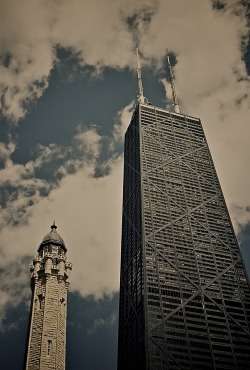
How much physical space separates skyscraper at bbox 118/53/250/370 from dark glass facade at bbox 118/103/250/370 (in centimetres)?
26

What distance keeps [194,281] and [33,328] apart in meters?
73.1

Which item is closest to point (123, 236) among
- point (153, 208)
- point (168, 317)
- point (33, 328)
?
point (153, 208)

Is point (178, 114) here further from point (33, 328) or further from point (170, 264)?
point (33, 328)

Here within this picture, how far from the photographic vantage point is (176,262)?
12662 centimetres

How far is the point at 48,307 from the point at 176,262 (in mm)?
72661

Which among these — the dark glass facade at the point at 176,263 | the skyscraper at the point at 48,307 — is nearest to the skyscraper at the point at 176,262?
the dark glass facade at the point at 176,263

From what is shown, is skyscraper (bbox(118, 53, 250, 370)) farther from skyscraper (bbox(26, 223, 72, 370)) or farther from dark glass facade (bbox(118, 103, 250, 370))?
skyscraper (bbox(26, 223, 72, 370))

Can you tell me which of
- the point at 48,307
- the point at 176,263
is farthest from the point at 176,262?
the point at 48,307

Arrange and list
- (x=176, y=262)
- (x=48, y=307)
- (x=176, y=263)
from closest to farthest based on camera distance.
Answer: (x=48, y=307)
(x=176, y=263)
(x=176, y=262)

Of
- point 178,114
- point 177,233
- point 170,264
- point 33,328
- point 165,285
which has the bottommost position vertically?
point 33,328

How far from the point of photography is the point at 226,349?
110 m

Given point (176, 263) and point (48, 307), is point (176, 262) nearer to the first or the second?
point (176, 263)

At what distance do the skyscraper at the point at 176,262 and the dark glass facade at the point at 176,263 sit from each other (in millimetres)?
262

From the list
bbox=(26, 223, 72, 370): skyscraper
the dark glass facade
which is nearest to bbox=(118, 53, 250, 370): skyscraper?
the dark glass facade
